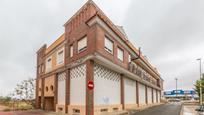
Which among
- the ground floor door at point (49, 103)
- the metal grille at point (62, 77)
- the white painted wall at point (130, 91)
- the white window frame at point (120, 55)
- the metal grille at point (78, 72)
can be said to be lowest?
the ground floor door at point (49, 103)

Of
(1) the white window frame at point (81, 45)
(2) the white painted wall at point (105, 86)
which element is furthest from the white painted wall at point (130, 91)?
(1) the white window frame at point (81, 45)

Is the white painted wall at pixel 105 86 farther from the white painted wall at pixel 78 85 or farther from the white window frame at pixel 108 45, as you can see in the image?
the white window frame at pixel 108 45

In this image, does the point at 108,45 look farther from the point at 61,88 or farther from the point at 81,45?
the point at 61,88

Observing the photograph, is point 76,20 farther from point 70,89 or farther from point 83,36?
point 70,89

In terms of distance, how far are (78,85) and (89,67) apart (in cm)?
267

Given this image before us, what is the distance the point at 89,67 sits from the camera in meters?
17.0

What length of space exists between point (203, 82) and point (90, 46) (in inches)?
1351

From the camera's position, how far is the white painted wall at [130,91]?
81.8 feet

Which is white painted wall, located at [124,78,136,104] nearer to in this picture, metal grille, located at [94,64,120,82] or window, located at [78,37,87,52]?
metal grille, located at [94,64,120,82]

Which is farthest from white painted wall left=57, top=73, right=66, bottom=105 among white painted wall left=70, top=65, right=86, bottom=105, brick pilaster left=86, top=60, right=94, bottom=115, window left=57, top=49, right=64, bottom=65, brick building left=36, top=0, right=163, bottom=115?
brick pilaster left=86, top=60, right=94, bottom=115

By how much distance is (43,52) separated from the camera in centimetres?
2928

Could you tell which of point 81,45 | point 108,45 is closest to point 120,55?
point 108,45

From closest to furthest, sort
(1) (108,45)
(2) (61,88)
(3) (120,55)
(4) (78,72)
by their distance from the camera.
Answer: (4) (78,72), (1) (108,45), (2) (61,88), (3) (120,55)

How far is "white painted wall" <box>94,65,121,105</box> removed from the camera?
699 inches
